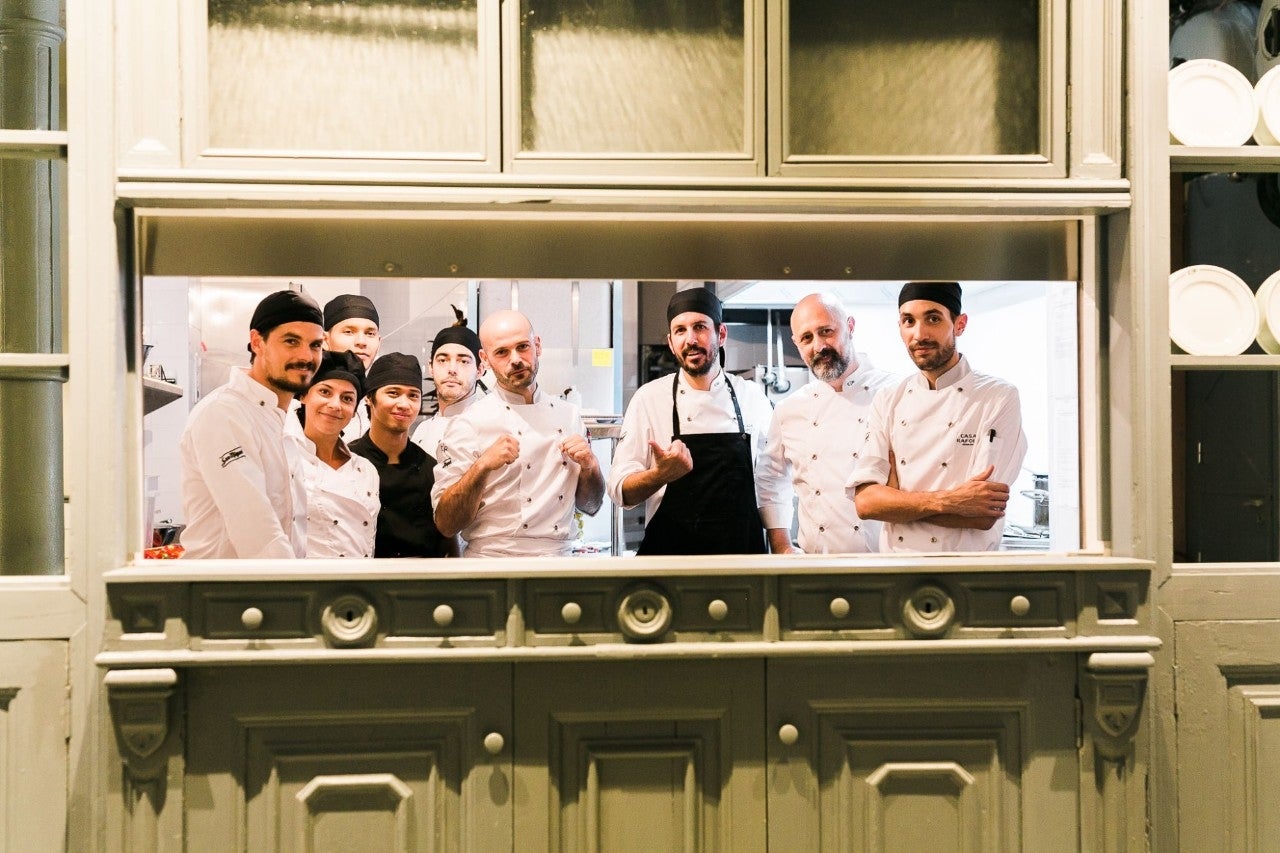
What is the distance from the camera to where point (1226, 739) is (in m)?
1.68

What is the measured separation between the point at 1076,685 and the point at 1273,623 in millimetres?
442

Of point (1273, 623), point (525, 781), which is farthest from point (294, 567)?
point (1273, 623)

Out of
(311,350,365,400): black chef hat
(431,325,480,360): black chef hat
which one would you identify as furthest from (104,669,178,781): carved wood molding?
(431,325,480,360): black chef hat

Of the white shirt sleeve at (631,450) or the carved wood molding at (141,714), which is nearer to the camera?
the carved wood molding at (141,714)

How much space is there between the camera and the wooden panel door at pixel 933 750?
5.28 feet

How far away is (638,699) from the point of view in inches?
62.8

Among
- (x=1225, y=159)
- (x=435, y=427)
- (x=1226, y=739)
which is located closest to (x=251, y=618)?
(x=435, y=427)

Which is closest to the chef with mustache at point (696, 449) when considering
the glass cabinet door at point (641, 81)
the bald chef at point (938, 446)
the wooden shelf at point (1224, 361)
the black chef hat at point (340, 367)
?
the bald chef at point (938, 446)

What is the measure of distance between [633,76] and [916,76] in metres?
0.58

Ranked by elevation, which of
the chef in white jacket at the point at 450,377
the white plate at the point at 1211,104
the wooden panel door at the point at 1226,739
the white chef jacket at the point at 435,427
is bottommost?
the wooden panel door at the point at 1226,739

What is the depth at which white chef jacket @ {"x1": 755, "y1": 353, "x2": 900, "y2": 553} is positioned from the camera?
6.43ft

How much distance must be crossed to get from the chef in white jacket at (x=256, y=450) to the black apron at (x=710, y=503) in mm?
783

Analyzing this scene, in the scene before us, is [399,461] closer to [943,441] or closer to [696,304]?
[696,304]

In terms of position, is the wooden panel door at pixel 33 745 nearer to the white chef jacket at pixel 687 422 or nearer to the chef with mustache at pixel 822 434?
the white chef jacket at pixel 687 422
